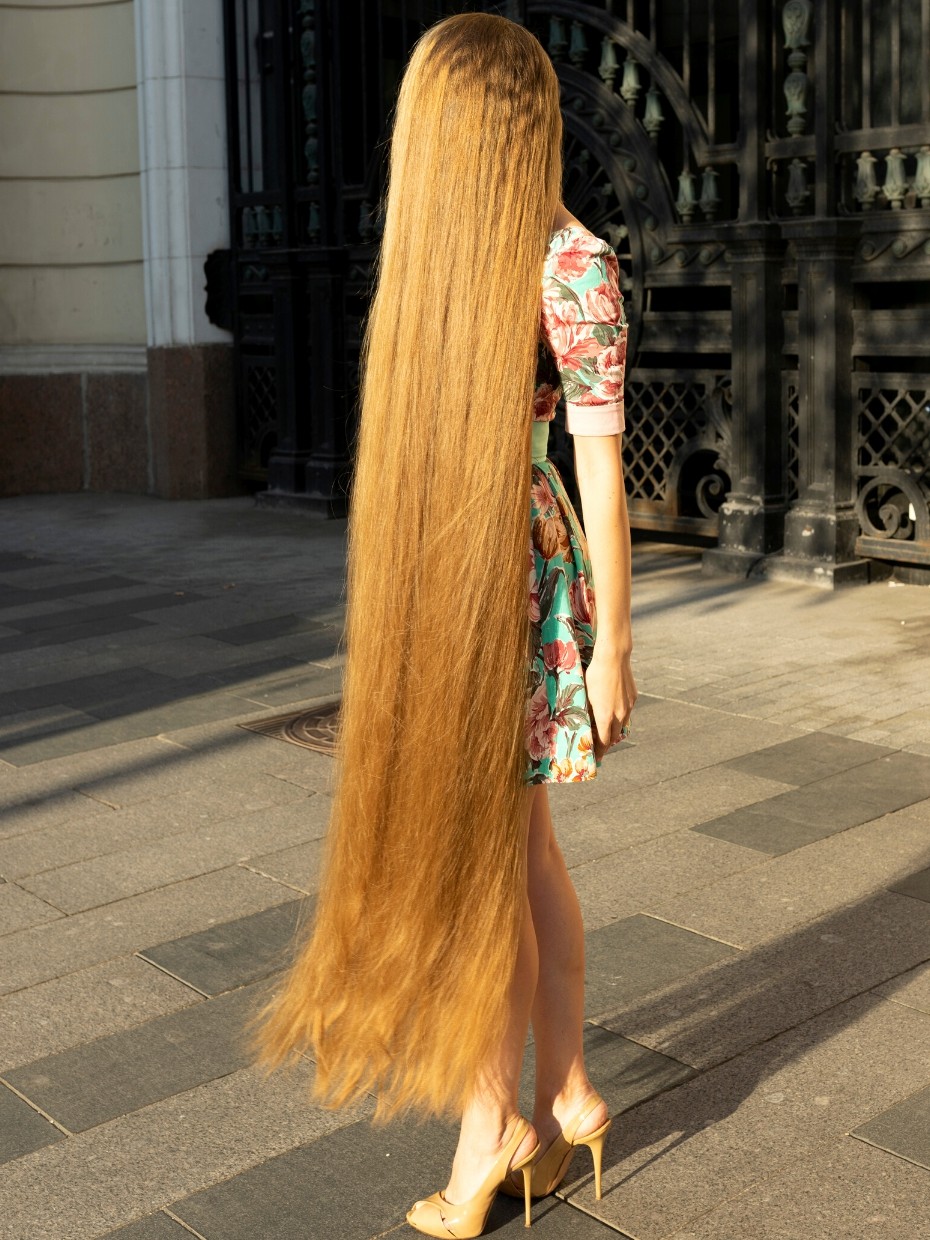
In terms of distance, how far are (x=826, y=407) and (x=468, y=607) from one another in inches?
245

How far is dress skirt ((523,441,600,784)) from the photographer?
8.58 ft

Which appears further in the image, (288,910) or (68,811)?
(68,811)

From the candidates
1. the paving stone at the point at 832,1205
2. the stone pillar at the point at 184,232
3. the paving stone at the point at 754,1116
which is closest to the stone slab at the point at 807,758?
the paving stone at the point at 754,1116

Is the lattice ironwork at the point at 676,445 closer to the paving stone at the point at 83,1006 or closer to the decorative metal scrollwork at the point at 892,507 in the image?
the decorative metal scrollwork at the point at 892,507

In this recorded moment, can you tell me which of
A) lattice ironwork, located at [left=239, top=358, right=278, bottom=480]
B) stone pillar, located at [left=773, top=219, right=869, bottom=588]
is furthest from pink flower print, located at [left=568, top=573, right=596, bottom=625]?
lattice ironwork, located at [left=239, top=358, right=278, bottom=480]

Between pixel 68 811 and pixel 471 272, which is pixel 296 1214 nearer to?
pixel 471 272

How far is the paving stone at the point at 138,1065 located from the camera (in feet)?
10.8

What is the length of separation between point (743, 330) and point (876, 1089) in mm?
6058

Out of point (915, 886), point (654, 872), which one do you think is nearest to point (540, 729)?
point (654, 872)

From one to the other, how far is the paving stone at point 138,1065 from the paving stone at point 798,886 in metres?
1.17

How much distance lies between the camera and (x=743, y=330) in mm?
8734

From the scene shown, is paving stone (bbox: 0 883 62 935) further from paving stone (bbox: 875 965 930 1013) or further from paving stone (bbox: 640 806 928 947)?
paving stone (bbox: 875 965 930 1013)

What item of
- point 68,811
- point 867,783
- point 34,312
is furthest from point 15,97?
point 867,783

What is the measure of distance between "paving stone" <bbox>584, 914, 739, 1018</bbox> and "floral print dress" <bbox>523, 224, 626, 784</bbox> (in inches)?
47.0
